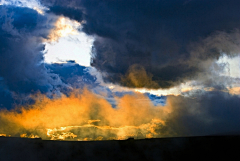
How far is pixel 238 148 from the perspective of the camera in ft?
73.4

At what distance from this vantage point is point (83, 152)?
71.1 ft

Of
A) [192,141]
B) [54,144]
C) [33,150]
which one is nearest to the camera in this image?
[33,150]

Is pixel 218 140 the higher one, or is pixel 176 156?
pixel 218 140

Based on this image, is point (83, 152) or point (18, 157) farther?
point (83, 152)

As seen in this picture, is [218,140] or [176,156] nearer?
[176,156]

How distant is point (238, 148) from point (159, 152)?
9707mm

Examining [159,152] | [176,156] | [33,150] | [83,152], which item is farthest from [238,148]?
[33,150]

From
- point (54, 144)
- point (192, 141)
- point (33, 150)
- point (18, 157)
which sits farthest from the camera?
point (192, 141)

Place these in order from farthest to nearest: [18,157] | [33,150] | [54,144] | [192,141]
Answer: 1. [192,141]
2. [54,144]
3. [33,150]
4. [18,157]

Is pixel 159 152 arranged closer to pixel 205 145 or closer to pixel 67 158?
pixel 205 145

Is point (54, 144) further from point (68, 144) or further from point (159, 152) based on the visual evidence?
point (159, 152)

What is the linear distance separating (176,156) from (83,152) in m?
10.8

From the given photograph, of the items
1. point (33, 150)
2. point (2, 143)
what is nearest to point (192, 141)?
point (33, 150)

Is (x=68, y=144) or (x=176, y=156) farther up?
(x=68, y=144)
